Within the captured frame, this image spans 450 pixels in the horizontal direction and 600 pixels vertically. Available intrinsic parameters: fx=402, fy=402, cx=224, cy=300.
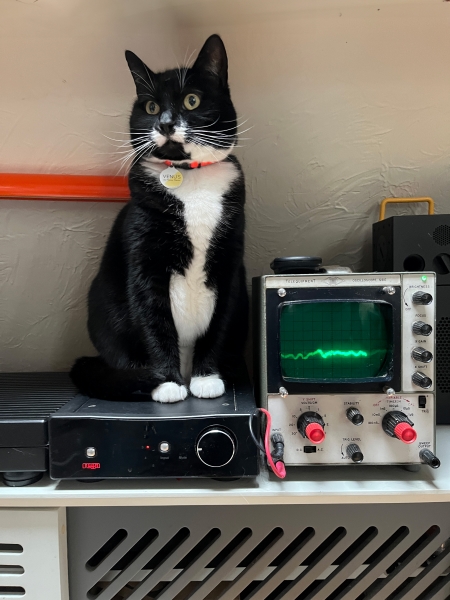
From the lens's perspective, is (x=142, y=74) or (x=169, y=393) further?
(x=142, y=74)

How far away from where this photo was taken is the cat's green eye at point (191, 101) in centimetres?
80

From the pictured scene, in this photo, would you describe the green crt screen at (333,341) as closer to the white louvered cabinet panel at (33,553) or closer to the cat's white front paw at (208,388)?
the cat's white front paw at (208,388)

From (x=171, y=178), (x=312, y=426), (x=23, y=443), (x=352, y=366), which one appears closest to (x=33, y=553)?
(x=23, y=443)

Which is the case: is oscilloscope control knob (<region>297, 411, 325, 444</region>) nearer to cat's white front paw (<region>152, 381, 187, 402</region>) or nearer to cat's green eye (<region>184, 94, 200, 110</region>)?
cat's white front paw (<region>152, 381, 187, 402</region>)

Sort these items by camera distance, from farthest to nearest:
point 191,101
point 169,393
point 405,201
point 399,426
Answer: point 405,201 → point 191,101 → point 169,393 → point 399,426

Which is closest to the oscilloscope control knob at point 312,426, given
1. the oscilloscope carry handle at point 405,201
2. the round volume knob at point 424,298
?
the round volume knob at point 424,298

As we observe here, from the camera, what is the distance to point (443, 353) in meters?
0.82

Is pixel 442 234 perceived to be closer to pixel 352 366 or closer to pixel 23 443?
pixel 352 366

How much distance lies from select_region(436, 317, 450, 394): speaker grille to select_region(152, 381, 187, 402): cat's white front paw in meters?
0.52

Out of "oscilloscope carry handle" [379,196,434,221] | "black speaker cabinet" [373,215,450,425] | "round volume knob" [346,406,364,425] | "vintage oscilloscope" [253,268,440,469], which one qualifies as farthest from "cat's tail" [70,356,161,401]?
"oscilloscope carry handle" [379,196,434,221]

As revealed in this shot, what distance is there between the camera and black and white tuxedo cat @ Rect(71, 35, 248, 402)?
76 cm

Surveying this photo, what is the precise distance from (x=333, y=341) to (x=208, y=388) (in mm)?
234

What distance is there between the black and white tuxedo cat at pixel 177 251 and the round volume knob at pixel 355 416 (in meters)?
0.23

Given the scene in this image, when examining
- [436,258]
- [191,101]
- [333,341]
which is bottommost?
[333,341]
